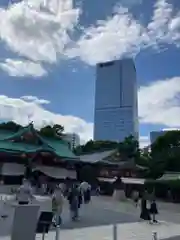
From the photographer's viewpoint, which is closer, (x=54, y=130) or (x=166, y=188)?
(x=166, y=188)

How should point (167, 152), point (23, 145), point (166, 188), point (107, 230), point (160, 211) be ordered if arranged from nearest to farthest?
point (107, 230)
point (160, 211)
point (166, 188)
point (23, 145)
point (167, 152)

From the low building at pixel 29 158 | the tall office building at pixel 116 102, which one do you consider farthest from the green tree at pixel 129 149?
the tall office building at pixel 116 102

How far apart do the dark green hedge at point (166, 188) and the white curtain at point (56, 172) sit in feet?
30.6

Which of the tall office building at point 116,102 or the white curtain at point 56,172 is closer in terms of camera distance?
the white curtain at point 56,172

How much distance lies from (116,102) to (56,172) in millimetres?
82846

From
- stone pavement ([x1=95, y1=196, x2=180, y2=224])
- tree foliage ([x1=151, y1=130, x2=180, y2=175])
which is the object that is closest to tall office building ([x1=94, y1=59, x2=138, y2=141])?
tree foliage ([x1=151, y1=130, x2=180, y2=175])

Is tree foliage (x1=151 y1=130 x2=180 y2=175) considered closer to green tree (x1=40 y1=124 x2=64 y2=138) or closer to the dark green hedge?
the dark green hedge

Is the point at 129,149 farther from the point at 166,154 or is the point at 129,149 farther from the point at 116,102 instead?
the point at 116,102

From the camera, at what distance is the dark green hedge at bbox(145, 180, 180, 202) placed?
111 ft

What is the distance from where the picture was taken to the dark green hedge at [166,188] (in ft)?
111

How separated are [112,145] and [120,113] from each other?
45.1 metres

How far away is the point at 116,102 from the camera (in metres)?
120

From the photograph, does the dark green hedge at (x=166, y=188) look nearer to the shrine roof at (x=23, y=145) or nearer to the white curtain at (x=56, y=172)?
the white curtain at (x=56, y=172)

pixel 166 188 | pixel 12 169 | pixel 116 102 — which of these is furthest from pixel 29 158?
pixel 116 102
